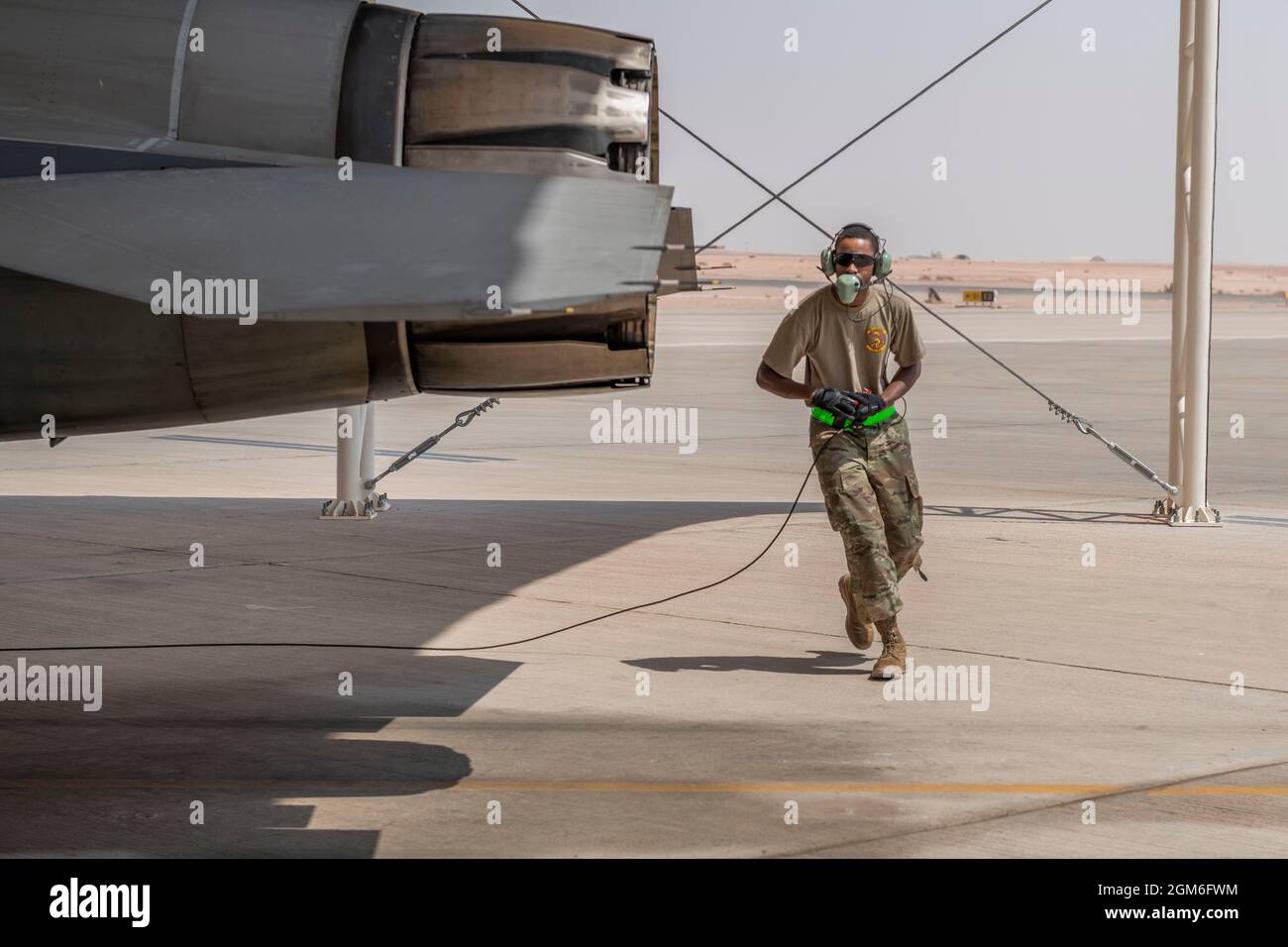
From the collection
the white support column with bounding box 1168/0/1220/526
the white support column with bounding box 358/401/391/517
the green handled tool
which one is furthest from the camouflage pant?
the white support column with bounding box 358/401/391/517

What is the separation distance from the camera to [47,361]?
6.53 meters

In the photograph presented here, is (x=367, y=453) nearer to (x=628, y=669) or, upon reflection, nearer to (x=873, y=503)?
(x=628, y=669)

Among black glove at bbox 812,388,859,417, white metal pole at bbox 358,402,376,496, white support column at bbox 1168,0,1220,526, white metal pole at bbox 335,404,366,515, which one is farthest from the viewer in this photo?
white metal pole at bbox 358,402,376,496

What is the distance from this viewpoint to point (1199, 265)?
14727mm

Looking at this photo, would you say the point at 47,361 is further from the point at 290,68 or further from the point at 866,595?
the point at 866,595

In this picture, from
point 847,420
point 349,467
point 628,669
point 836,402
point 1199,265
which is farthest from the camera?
point 349,467

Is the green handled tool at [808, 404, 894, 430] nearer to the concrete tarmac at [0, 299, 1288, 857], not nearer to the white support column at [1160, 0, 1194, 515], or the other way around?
the concrete tarmac at [0, 299, 1288, 857]

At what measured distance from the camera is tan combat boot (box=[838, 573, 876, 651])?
947 centimetres

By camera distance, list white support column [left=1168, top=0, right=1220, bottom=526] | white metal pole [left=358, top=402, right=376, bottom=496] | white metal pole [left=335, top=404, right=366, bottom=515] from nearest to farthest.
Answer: white support column [left=1168, top=0, right=1220, bottom=526] → white metal pole [left=335, top=404, right=366, bottom=515] → white metal pole [left=358, top=402, right=376, bottom=496]

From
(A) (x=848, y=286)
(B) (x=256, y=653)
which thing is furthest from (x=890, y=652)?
(B) (x=256, y=653)

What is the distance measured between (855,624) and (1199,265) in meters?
6.59

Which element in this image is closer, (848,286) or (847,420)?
(848,286)

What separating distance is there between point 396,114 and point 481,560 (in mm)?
7147
